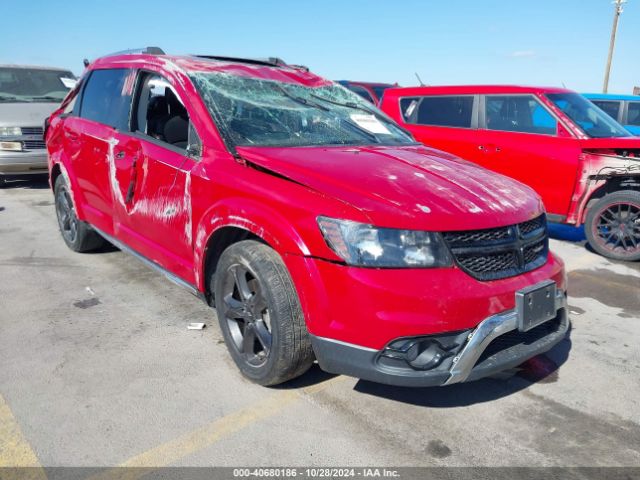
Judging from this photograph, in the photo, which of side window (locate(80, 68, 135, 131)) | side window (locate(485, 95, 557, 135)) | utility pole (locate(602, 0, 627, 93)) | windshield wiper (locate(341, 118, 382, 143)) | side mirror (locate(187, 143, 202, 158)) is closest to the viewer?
side mirror (locate(187, 143, 202, 158))

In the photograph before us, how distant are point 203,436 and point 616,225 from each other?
493 centimetres

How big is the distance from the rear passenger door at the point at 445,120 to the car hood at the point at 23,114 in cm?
569

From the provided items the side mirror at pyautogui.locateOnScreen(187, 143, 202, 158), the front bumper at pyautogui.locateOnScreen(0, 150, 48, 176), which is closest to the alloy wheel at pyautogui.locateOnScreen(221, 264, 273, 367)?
the side mirror at pyautogui.locateOnScreen(187, 143, 202, 158)

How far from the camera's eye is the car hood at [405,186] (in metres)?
2.44

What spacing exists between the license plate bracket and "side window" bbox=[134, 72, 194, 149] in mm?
2117

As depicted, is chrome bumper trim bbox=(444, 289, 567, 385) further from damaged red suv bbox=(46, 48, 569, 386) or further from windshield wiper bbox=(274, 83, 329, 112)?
windshield wiper bbox=(274, 83, 329, 112)

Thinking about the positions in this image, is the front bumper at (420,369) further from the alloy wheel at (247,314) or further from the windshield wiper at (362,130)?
the windshield wiper at (362,130)

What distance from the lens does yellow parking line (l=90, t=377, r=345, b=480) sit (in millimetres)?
2275

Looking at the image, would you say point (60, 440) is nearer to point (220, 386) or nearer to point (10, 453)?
point (10, 453)

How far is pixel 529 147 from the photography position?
6.14 meters

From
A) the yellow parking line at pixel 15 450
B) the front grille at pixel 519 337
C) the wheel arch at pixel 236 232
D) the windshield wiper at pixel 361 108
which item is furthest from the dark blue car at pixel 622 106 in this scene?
the yellow parking line at pixel 15 450

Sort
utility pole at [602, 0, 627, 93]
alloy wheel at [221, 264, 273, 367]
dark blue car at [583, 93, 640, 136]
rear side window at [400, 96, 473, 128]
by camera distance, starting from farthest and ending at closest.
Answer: utility pole at [602, 0, 627, 93]
dark blue car at [583, 93, 640, 136]
rear side window at [400, 96, 473, 128]
alloy wheel at [221, 264, 273, 367]

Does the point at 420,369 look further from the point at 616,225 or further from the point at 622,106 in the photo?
the point at 622,106

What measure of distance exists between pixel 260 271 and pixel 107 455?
3.45 feet
